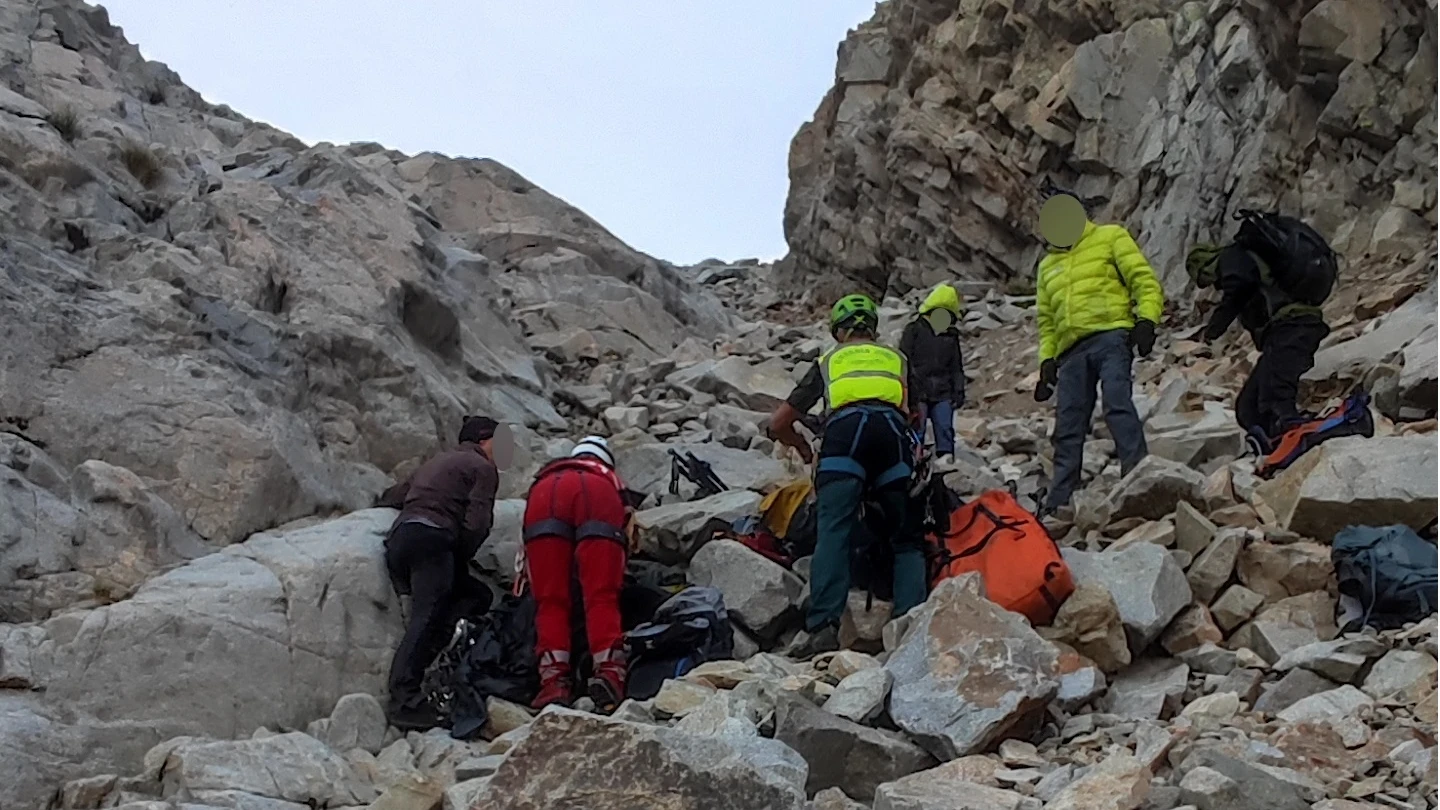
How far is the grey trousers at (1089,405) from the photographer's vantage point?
8.12 metres

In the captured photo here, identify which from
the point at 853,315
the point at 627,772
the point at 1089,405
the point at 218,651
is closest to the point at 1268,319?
the point at 1089,405

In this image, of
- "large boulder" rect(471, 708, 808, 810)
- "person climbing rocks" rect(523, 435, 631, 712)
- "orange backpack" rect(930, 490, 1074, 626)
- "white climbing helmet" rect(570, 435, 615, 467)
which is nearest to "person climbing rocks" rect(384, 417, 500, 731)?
"person climbing rocks" rect(523, 435, 631, 712)

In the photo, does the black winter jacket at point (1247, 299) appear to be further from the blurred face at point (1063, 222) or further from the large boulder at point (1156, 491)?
the large boulder at point (1156, 491)

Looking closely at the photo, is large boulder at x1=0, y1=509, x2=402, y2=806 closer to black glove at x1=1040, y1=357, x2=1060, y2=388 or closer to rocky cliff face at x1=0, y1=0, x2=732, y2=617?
rocky cliff face at x1=0, y1=0, x2=732, y2=617

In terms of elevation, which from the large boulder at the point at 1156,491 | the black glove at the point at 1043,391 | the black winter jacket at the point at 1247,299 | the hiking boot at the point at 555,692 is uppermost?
the black winter jacket at the point at 1247,299

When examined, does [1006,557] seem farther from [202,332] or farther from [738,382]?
[738,382]

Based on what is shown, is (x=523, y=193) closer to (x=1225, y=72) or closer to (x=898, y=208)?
(x=898, y=208)

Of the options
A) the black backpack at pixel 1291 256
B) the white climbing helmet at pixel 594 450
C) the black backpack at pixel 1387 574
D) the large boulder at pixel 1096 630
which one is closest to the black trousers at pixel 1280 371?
the black backpack at pixel 1291 256

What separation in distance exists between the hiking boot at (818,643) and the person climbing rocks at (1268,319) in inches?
153

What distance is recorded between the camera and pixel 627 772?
3.68 meters

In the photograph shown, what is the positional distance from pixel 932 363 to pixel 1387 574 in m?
6.28

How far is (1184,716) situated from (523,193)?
21145mm

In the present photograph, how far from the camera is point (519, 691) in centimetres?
641

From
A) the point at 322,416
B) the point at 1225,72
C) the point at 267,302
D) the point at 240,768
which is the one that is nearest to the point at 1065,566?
the point at 240,768
